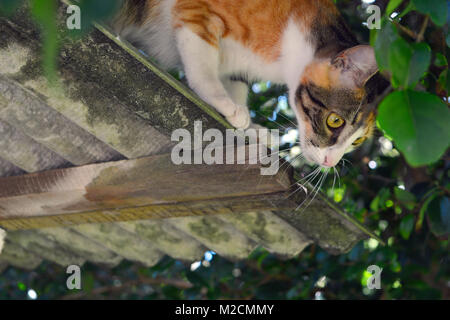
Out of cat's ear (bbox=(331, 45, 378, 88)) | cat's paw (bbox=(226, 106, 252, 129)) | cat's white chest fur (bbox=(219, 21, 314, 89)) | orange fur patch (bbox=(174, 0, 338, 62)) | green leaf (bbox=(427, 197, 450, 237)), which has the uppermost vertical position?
orange fur patch (bbox=(174, 0, 338, 62))

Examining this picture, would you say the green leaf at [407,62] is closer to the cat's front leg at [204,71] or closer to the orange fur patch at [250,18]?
the cat's front leg at [204,71]

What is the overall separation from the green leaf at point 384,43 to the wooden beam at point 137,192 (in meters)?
0.48

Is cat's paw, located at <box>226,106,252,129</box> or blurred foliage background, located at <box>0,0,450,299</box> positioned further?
blurred foliage background, located at <box>0,0,450,299</box>

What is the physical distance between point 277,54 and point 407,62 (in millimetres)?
1120

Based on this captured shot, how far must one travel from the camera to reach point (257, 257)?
2719mm

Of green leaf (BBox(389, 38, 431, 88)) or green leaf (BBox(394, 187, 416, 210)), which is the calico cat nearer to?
green leaf (BBox(394, 187, 416, 210))

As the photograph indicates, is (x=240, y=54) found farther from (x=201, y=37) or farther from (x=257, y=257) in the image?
(x=257, y=257)

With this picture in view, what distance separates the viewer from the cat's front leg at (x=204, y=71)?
157 centimetres

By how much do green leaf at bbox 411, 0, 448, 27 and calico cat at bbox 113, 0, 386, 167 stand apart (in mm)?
839

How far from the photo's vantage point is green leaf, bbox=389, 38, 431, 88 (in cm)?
76

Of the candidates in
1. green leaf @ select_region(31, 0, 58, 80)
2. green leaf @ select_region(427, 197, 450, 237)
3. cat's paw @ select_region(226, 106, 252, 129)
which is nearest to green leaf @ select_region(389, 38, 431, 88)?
green leaf @ select_region(31, 0, 58, 80)

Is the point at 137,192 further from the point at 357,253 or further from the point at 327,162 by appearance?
the point at 357,253
